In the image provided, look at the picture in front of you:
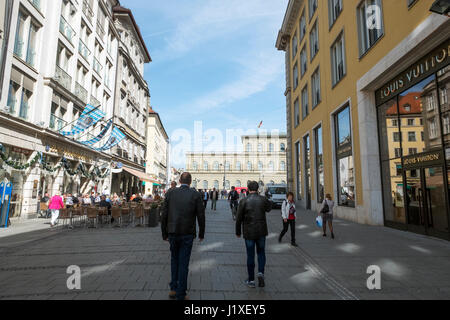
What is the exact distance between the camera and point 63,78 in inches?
714

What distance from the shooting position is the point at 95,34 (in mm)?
23094

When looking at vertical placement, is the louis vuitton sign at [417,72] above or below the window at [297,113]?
below

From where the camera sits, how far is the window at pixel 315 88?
19.9m

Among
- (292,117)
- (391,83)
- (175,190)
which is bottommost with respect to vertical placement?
(175,190)

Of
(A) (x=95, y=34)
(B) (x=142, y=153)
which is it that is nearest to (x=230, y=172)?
(B) (x=142, y=153)

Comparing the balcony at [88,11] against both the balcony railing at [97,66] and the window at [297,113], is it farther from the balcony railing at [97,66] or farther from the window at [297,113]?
the window at [297,113]

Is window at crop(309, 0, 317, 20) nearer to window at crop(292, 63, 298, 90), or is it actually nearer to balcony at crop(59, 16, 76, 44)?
window at crop(292, 63, 298, 90)

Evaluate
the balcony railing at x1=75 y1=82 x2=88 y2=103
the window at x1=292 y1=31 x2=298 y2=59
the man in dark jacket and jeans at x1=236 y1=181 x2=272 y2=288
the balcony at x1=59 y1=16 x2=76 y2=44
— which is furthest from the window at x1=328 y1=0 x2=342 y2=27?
the balcony railing at x1=75 y1=82 x2=88 y2=103

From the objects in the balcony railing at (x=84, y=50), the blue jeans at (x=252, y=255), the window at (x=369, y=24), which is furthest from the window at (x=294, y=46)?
the blue jeans at (x=252, y=255)

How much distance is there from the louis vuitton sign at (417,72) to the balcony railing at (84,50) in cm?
2036

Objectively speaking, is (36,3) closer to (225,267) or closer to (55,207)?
(55,207)

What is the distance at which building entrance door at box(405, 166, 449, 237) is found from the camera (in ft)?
28.5
